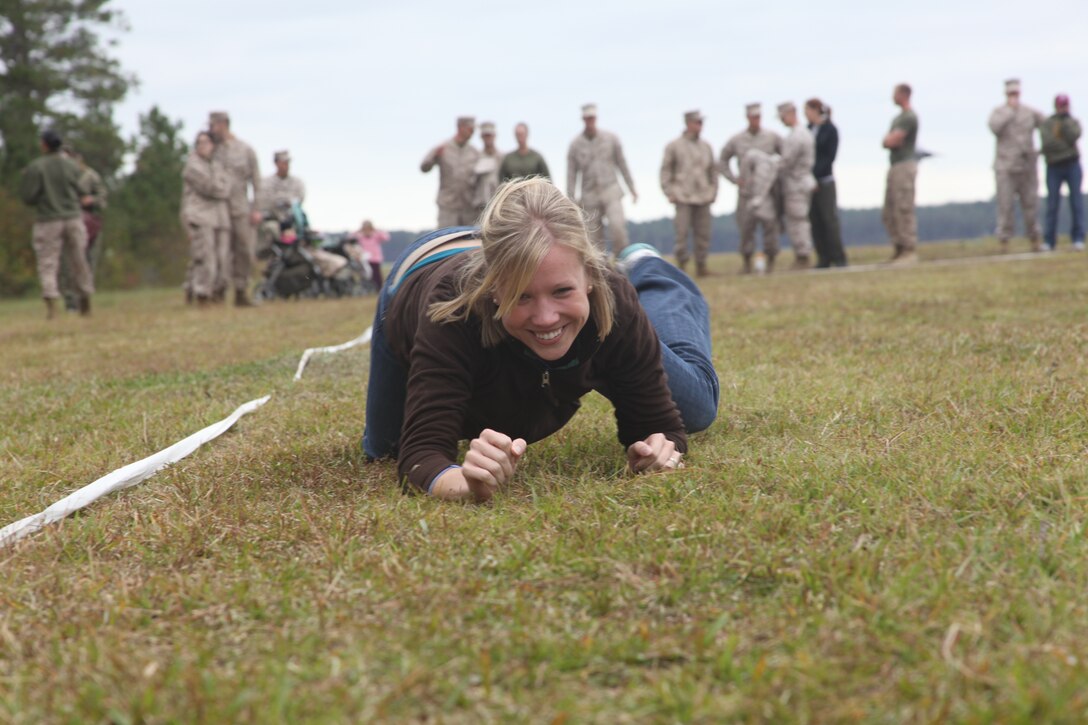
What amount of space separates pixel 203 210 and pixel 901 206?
9.84 metres

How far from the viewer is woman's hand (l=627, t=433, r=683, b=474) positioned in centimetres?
289

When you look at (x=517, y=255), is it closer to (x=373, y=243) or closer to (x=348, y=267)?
(x=348, y=267)

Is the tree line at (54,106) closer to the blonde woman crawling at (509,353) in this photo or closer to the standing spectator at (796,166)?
the standing spectator at (796,166)

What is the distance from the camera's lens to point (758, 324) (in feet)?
24.1

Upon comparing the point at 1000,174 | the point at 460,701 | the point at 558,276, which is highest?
the point at 1000,174

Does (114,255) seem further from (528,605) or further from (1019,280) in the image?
(528,605)

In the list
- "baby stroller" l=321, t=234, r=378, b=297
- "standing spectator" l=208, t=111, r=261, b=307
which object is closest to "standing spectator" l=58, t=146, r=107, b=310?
"standing spectator" l=208, t=111, r=261, b=307

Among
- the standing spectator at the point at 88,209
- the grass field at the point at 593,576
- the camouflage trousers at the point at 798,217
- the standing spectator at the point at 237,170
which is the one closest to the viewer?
the grass field at the point at 593,576

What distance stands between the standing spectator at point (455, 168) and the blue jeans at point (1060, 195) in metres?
8.58

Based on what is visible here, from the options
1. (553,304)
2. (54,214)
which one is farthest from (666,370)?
(54,214)

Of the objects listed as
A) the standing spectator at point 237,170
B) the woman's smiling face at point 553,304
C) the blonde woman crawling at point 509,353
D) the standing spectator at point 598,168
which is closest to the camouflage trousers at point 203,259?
the standing spectator at point 237,170

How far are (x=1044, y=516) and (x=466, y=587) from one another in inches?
48.3

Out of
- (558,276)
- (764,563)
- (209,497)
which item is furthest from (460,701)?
(209,497)

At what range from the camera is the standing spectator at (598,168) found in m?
15.4
